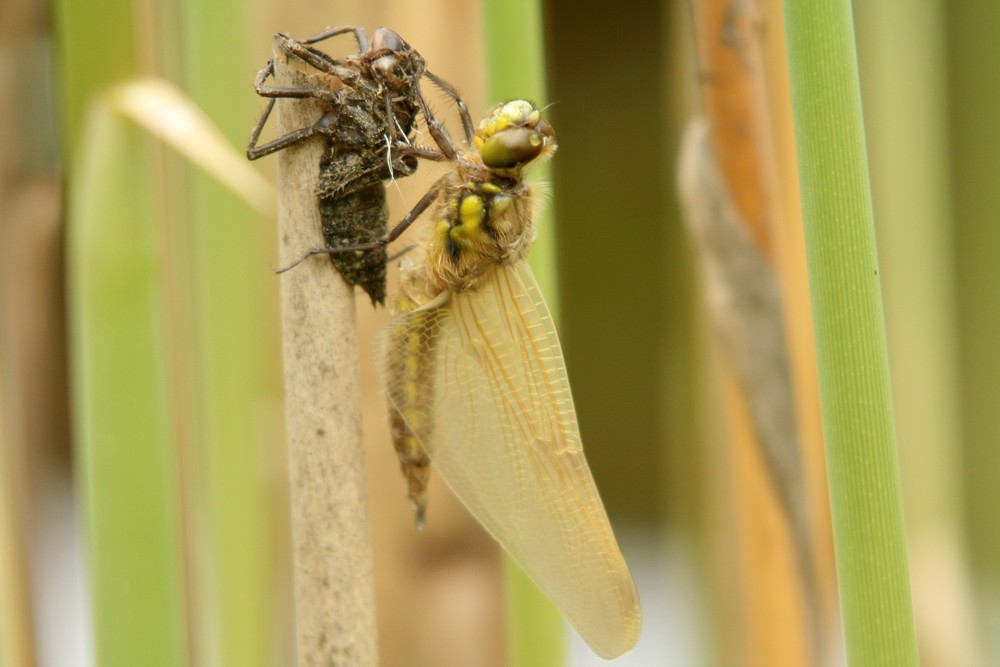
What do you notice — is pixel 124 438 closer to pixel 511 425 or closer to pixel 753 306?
pixel 511 425

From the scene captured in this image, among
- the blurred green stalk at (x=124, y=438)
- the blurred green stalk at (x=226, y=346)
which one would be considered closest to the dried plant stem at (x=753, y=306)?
the blurred green stalk at (x=226, y=346)

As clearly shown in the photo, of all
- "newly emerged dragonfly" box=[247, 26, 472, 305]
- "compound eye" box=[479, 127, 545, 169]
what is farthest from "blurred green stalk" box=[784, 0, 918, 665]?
"compound eye" box=[479, 127, 545, 169]

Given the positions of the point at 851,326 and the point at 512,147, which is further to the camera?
the point at 512,147

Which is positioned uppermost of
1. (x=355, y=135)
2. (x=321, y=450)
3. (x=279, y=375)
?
(x=355, y=135)

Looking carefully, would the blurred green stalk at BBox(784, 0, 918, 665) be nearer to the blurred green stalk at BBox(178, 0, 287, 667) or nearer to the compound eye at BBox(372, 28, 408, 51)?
the compound eye at BBox(372, 28, 408, 51)

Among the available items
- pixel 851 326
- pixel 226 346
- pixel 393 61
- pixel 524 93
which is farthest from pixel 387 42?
pixel 851 326

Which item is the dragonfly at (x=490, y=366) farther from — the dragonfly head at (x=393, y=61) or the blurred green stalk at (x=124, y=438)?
the blurred green stalk at (x=124, y=438)

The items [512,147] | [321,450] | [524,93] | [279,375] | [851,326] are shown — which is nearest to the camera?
[851,326]
